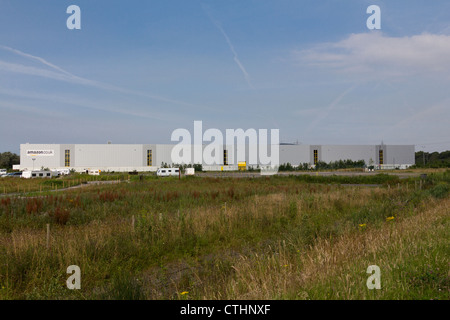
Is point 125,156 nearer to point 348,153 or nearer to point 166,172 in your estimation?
point 166,172

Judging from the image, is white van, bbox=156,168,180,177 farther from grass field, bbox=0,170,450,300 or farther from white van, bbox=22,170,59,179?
grass field, bbox=0,170,450,300

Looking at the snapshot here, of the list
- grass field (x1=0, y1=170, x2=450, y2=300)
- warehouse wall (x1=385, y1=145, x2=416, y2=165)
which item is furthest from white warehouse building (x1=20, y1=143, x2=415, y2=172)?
grass field (x1=0, y1=170, x2=450, y2=300)

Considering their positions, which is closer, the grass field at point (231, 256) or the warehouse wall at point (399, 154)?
the grass field at point (231, 256)

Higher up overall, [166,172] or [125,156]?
[125,156]

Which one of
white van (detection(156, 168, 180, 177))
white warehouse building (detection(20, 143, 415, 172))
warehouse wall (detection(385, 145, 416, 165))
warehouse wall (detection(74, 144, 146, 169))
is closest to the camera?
white van (detection(156, 168, 180, 177))

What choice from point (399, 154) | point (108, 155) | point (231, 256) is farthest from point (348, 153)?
point (231, 256)

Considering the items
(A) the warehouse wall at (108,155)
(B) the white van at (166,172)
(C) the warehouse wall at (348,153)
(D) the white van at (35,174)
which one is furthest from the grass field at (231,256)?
(C) the warehouse wall at (348,153)

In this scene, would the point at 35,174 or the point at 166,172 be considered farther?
the point at 35,174

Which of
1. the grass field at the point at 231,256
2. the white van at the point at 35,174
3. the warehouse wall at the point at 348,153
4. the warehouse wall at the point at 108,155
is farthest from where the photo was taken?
the warehouse wall at the point at 348,153

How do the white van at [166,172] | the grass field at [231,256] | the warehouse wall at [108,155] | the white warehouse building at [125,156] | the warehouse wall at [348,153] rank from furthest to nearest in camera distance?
1. the warehouse wall at [348,153]
2. the white warehouse building at [125,156]
3. the warehouse wall at [108,155]
4. the white van at [166,172]
5. the grass field at [231,256]

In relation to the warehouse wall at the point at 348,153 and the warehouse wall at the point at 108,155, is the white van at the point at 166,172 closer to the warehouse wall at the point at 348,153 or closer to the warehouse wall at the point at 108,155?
the warehouse wall at the point at 108,155
